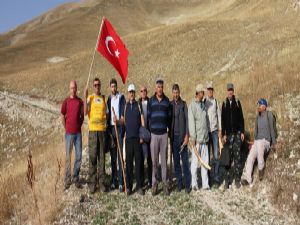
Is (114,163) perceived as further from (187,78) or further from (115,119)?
(187,78)

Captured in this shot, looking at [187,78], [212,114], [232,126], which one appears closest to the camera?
[232,126]

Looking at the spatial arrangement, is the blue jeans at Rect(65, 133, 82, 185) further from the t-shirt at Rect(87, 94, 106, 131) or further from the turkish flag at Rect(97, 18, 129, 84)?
the turkish flag at Rect(97, 18, 129, 84)

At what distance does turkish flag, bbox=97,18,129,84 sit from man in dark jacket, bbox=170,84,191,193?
1.52m

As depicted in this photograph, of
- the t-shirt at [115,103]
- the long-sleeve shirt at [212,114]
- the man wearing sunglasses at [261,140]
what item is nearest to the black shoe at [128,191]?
the t-shirt at [115,103]

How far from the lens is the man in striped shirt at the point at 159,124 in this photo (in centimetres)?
1018

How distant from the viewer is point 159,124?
401 inches

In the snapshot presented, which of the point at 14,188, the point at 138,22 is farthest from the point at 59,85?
the point at 138,22

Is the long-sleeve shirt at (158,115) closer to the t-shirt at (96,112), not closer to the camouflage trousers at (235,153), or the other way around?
the t-shirt at (96,112)

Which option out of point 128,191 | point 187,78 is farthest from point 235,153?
point 187,78

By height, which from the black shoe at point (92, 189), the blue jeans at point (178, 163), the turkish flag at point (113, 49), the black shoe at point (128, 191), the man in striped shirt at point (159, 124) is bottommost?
the black shoe at point (128, 191)

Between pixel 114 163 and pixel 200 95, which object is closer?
pixel 200 95

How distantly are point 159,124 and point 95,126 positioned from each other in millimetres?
1553

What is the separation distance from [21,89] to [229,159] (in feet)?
A: 125

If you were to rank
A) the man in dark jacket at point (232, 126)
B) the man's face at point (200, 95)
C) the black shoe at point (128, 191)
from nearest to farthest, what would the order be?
the black shoe at point (128, 191)
the man's face at point (200, 95)
the man in dark jacket at point (232, 126)
